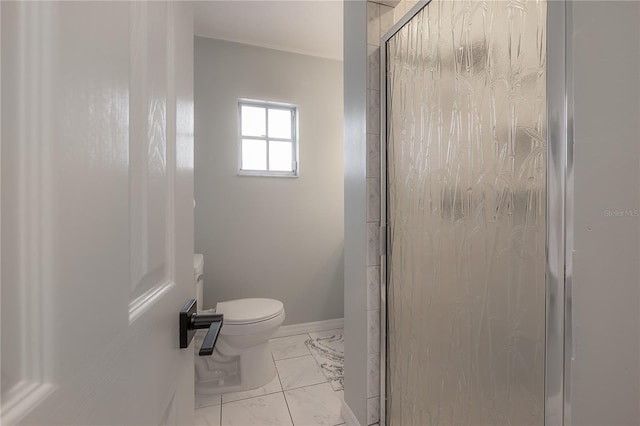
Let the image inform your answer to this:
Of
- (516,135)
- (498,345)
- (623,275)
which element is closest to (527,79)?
(516,135)

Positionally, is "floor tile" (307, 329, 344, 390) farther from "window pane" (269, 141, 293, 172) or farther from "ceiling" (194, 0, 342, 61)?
"ceiling" (194, 0, 342, 61)

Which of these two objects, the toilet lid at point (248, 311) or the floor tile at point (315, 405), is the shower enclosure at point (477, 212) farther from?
the toilet lid at point (248, 311)

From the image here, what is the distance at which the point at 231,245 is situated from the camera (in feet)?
7.75

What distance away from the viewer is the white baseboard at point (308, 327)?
2470 mm

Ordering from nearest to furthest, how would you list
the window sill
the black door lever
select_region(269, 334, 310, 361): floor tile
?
the black door lever
select_region(269, 334, 310, 361): floor tile
the window sill

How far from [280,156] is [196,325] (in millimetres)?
2142

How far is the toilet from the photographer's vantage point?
171cm

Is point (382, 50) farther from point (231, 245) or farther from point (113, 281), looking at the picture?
point (231, 245)

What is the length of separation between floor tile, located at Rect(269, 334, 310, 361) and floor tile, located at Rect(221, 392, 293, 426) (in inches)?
18.2

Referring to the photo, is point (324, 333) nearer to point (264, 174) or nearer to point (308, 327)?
point (308, 327)

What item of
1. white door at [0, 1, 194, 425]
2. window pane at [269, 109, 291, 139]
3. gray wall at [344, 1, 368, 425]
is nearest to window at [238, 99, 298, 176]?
window pane at [269, 109, 291, 139]

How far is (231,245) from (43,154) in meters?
2.24

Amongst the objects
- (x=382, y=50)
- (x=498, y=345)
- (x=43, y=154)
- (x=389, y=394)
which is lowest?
(x=389, y=394)

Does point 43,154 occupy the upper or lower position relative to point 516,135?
lower
